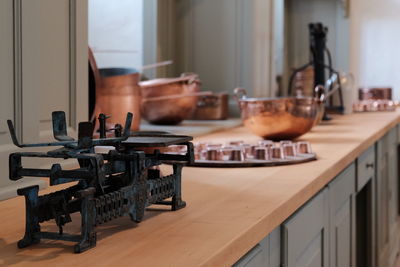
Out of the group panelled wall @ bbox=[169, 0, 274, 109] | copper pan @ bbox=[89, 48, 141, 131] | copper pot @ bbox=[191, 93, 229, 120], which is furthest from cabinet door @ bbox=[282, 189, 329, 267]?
panelled wall @ bbox=[169, 0, 274, 109]

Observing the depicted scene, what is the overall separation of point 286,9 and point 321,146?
259 centimetres

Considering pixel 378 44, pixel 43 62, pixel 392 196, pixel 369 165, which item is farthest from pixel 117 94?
pixel 378 44

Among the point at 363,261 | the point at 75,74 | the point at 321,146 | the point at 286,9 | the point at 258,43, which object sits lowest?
the point at 363,261

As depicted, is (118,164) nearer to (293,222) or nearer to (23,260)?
(23,260)

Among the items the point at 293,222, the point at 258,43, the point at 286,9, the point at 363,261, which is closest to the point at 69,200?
the point at 293,222

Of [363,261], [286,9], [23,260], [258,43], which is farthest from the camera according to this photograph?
[286,9]

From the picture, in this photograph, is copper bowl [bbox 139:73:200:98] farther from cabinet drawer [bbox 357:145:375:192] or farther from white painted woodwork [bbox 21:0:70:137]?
white painted woodwork [bbox 21:0:70:137]

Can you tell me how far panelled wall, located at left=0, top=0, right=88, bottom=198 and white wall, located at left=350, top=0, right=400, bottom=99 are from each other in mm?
3665

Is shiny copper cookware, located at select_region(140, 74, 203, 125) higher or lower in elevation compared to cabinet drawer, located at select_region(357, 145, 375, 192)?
higher

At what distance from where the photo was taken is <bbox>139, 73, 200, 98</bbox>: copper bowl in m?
2.24

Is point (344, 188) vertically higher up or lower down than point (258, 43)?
lower down

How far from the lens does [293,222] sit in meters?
1.09

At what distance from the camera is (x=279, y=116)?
1.88 meters

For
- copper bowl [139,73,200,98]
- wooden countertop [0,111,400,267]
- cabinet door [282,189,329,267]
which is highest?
copper bowl [139,73,200,98]
